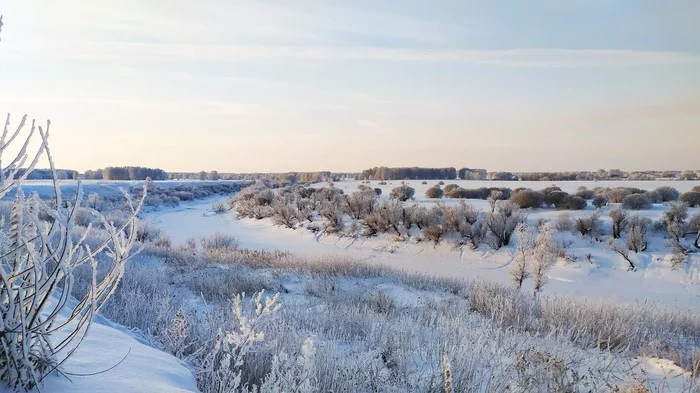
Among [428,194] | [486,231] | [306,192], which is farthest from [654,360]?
[306,192]

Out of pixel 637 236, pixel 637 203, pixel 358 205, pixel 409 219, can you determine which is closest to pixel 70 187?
pixel 358 205

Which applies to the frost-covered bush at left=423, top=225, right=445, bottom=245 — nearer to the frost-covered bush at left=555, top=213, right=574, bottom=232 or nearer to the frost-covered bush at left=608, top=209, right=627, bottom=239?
the frost-covered bush at left=555, top=213, right=574, bottom=232

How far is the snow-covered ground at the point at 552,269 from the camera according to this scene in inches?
616

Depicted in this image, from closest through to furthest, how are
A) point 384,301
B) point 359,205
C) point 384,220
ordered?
1. point 384,301
2. point 384,220
3. point 359,205

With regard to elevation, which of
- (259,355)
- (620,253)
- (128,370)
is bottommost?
(620,253)

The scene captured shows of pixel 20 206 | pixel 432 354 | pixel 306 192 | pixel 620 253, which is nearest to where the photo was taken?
pixel 20 206

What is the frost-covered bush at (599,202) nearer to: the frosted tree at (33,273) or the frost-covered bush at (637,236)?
the frost-covered bush at (637,236)

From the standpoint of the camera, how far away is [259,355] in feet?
12.4

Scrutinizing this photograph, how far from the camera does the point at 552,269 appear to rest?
58.9 ft

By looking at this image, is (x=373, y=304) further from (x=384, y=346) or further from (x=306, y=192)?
(x=306, y=192)

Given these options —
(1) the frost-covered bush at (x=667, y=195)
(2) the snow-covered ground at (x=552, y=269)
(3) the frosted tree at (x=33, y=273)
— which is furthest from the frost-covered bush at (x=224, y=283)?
(1) the frost-covered bush at (x=667, y=195)

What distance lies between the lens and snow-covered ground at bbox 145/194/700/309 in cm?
1566

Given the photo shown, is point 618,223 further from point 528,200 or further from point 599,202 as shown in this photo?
point 528,200

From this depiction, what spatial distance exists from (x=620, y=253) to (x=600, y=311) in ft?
43.7
